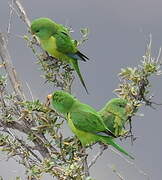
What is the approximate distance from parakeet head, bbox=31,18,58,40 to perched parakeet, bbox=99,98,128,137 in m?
0.60

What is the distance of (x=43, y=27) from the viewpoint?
204cm

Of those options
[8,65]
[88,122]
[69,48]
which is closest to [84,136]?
[88,122]

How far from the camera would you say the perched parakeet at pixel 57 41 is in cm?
200

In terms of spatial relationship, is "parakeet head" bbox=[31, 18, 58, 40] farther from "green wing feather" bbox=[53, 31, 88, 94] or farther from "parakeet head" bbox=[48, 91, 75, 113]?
"parakeet head" bbox=[48, 91, 75, 113]

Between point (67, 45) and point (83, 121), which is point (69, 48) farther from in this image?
point (83, 121)

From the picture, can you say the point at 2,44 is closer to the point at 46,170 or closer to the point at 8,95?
the point at 8,95

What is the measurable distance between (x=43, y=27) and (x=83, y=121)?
2.25 feet

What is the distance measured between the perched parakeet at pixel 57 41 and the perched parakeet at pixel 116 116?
0.43 metres

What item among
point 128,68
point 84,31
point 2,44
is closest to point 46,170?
point 128,68

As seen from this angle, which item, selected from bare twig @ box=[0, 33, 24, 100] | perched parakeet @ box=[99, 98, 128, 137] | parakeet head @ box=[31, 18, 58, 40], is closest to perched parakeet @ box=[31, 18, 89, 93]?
parakeet head @ box=[31, 18, 58, 40]

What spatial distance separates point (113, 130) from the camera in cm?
155

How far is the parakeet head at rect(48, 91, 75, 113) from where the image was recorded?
1.50 meters

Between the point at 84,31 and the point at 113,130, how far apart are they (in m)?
0.50

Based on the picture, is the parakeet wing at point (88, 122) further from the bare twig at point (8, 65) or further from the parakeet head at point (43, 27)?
the parakeet head at point (43, 27)
